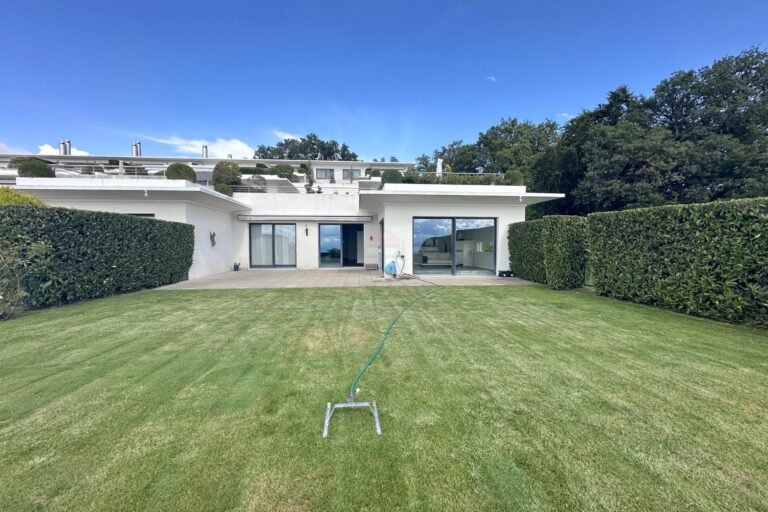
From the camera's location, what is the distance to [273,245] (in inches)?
663

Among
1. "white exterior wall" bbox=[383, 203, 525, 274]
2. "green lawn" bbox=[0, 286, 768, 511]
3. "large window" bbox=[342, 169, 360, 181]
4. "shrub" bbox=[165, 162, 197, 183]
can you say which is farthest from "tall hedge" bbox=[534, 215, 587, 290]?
"large window" bbox=[342, 169, 360, 181]

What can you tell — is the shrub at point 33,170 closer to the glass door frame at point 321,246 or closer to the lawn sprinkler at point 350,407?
the glass door frame at point 321,246

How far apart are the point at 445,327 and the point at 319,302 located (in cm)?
327

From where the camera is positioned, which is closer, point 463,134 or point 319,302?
point 319,302

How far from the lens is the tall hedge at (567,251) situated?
872cm

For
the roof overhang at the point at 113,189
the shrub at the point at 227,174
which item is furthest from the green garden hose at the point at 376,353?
the shrub at the point at 227,174

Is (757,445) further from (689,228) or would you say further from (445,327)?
(689,228)

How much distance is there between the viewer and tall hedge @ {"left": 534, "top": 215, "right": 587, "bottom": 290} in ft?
28.6

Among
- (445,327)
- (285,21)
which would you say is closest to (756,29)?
(285,21)

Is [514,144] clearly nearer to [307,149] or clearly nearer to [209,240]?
[209,240]

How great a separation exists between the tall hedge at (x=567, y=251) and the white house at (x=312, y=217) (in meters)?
3.12

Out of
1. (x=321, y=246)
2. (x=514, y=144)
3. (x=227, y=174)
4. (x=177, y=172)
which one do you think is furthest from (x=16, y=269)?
(x=514, y=144)

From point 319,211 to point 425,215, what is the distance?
653 centimetres

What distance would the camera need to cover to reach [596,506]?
65.0 inches
